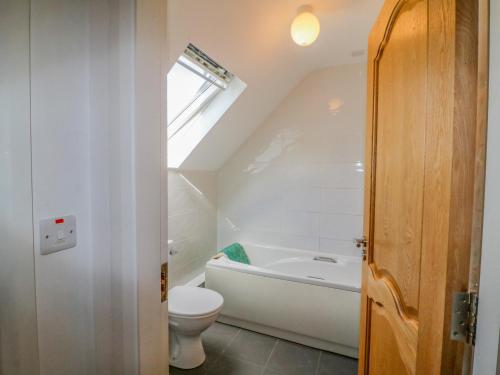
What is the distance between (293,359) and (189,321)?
867mm

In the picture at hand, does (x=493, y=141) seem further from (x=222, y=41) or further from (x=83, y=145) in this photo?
(x=222, y=41)

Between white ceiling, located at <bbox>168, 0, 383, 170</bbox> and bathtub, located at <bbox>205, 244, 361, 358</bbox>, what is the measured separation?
1313mm

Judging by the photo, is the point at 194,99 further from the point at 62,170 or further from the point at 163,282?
the point at 163,282

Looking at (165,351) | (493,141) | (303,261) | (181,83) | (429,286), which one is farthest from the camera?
(303,261)

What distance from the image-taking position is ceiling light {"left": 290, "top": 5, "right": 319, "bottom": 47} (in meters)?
1.56

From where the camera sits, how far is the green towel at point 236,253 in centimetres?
264

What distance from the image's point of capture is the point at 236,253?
273 centimetres

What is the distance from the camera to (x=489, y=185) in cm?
48

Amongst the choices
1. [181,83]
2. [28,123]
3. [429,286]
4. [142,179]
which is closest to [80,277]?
[142,179]

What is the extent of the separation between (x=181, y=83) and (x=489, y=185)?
225cm

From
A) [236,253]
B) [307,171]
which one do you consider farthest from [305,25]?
[236,253]

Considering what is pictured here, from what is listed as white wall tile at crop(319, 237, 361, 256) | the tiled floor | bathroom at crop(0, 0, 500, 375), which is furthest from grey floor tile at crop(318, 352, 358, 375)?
white wall tile at crop(319, 237, 361, 256)

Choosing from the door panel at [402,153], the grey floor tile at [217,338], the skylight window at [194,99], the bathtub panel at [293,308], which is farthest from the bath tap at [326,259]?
the skylight window at [194,99]

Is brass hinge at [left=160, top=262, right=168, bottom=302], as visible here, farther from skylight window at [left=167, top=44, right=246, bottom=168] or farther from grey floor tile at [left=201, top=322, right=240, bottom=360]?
skylight window at [left=167, top=44, right=246, bottom=168]
